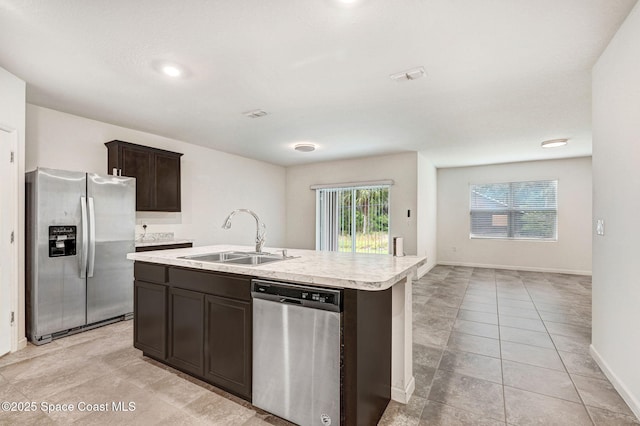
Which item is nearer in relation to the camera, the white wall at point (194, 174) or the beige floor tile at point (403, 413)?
the beige floor tile at point (403, 413)

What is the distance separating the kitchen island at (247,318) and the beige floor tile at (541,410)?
2.13 feet

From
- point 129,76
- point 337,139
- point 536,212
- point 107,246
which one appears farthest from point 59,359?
point 536,212

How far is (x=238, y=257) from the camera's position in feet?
8.54

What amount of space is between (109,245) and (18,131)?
1.37 m

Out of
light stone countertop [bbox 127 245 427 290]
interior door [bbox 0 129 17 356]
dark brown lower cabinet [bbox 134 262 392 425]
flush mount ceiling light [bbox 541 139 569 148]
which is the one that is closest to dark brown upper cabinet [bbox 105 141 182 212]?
interior door [bbox 0 129 17 356]

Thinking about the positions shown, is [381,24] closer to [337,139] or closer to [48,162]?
[337,139]

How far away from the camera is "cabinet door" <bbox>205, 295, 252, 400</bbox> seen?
188 cm

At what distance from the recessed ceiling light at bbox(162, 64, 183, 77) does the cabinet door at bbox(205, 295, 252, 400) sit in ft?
6.37

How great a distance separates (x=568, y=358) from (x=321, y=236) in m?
4.81

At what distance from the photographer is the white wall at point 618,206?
1.84 m

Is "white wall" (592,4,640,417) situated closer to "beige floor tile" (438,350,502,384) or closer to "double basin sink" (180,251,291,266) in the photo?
"beige floor tile" (438,350,502,384)

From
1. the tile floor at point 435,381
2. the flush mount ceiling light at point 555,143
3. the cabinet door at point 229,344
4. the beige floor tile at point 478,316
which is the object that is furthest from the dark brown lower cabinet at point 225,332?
the flush mount ceiling light at point 555,143

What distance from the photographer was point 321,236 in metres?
6.81

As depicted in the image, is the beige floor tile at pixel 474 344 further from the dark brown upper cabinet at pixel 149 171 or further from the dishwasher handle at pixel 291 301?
the dark brown upper cabinet at pixel 149 171
